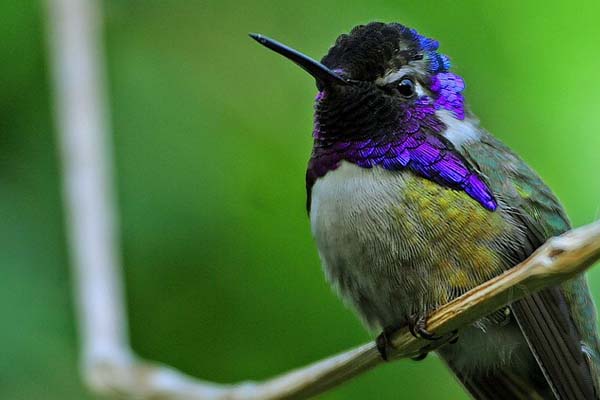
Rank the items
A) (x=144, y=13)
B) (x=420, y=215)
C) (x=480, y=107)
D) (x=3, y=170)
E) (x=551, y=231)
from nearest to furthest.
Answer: (x=420, y=215)
(x=551, y=231)
(x=480, y=107)
(x=3, y=170)
(x=144, y=13)

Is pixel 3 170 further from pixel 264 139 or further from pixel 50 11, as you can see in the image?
pixel 264 139

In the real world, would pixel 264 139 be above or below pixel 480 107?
below

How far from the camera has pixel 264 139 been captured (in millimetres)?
4367

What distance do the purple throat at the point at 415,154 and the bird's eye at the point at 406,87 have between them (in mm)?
35

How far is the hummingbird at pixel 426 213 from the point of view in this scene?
125 inches

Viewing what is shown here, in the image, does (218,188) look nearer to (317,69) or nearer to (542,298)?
(317,69)

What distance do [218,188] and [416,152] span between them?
4.05ft

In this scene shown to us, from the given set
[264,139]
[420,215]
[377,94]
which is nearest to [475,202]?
[420,215]

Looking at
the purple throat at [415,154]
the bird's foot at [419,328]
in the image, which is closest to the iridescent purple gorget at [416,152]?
the purple throat at [415,154]

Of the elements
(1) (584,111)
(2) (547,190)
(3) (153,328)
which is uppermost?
(1) (584,111)

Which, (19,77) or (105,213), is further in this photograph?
(19,77)

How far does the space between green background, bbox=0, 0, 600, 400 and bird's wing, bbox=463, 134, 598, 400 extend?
0.20 m

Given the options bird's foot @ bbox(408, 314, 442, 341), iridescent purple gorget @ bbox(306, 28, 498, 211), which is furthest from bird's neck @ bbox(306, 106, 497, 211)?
bird's foot @ bbox(408, 314, 442, 341)

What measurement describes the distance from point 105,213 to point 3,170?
2.02ft
